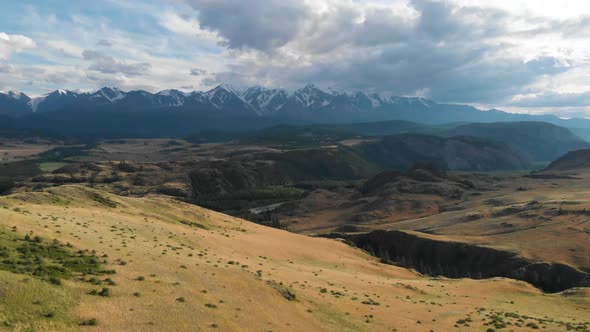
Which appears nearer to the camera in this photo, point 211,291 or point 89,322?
point 89,322

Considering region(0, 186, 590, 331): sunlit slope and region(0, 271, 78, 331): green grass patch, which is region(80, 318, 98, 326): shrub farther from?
region(0, 271, 78, 331): green grass patch

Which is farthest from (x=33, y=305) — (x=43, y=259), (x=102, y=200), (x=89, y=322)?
(x=102, y=200)

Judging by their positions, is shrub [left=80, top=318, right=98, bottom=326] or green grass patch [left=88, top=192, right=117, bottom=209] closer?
shrub [left=80, top=318, right=98, bottom=326]

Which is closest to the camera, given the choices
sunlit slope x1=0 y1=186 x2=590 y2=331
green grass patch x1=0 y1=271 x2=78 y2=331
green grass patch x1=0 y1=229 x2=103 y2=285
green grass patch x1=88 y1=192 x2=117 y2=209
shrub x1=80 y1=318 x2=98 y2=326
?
green grass patch x1=0 y1=271 x2=78 y2=331

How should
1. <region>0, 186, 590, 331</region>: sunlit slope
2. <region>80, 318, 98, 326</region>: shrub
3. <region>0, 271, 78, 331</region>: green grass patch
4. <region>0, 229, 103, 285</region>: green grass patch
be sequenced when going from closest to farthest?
<region>0, 271, 78, 331</region>: green grass patch → <region>80, 318, 98, 326</region>: shrub → <region>0, 186, 590, 331</region>: sunlit slope → <region>0, 229, 103, 285</region>: green grass patch

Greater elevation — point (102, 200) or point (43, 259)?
point (43, 259)

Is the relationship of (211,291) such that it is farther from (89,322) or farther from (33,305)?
(33,305)

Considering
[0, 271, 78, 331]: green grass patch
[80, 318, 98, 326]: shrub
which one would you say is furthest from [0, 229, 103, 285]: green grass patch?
→ [80, 318, 98, 326]: shrub

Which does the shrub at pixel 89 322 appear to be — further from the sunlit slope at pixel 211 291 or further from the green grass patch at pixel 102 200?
the green grass patch at pixel 102 200
